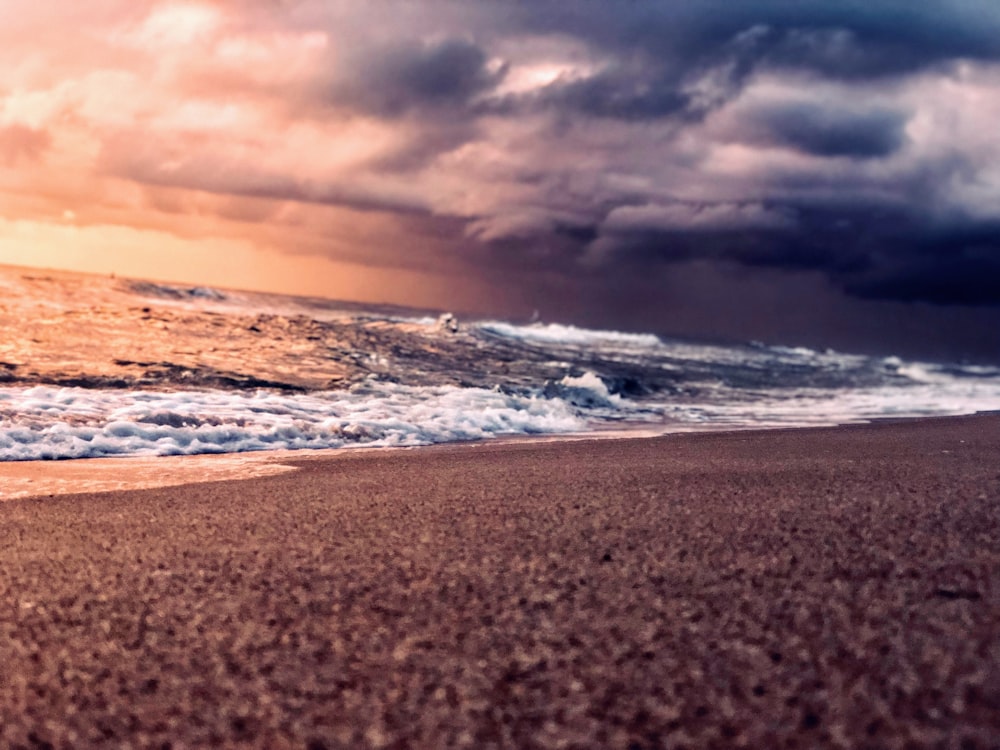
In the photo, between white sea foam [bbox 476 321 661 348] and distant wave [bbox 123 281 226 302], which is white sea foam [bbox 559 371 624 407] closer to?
white sea foam [bbox 476 321 661 348]

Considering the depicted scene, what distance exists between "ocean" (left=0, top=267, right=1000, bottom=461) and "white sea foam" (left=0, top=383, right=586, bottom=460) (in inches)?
0.9

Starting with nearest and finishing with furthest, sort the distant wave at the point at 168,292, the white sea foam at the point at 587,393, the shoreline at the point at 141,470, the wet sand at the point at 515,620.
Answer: the wet sand at the point at 515,620 → the shoreline at the point at 141,470 → the white sea foam at the point at 587,393 → the distant wave at the point at 168,292

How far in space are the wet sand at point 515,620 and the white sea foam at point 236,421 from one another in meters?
3.55

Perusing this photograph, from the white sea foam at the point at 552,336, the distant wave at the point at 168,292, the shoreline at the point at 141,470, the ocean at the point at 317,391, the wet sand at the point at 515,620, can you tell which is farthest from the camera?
the white sea foam at the point at 552,336

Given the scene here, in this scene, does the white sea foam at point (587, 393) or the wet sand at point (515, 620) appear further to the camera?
the white sea foam at point (587, 393)

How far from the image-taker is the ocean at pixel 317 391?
873 centimetres

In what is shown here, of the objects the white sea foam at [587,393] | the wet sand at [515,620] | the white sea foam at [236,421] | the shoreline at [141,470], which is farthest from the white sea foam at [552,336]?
the wet sand at [515,620]

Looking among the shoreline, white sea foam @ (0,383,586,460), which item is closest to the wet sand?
the shoreline

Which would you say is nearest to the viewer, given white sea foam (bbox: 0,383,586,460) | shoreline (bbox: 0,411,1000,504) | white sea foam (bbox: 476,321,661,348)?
shoreline (bbox: 0,411,1000,504)

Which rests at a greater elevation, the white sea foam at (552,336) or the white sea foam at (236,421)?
the white sea foam at (552,336)

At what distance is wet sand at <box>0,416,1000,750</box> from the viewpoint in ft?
6.49

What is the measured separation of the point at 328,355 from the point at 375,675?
55.1 ft

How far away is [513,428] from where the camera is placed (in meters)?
10.9

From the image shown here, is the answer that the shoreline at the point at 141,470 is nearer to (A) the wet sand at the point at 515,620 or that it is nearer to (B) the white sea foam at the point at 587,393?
A: (A) the wet sand at the point at 515,620
